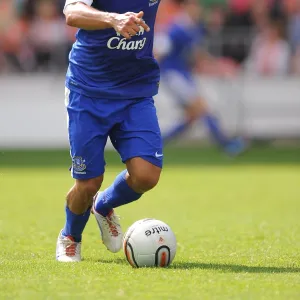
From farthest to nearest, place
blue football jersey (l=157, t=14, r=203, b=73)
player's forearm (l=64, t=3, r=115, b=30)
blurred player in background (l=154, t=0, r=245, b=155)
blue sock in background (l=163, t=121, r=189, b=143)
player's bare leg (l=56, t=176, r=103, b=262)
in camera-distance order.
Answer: blue sock in background (l=163, t=121, r=189, b=143) < blurred player in background (l=154, t=0, r=245, b=155) < blue football jersey (l=157, t=14, r=203, b=73) < player's bare leg (l=56, t=176, r=103, b=262) < player's forearm (l=64, t=3, r=115, b=30)

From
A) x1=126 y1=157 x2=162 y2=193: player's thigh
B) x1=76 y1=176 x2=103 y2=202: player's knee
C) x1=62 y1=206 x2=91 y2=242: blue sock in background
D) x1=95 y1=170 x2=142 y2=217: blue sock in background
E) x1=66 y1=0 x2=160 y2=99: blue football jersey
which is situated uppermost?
x1=66 y1=0 x2=160 y2=99: blue football jersey

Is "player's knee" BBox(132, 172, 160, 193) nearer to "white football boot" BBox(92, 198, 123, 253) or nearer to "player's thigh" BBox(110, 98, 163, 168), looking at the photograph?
"player's thigh" BBox(110, 98, 163, 168)

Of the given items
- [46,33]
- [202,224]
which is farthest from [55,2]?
[202,224]

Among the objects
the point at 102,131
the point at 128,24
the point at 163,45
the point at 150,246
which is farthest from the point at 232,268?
the point at 163,45

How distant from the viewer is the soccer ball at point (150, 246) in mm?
6508

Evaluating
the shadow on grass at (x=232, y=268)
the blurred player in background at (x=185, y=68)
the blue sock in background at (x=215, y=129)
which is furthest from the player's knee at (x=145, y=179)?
the blue sock in background at (x=215, y=129)

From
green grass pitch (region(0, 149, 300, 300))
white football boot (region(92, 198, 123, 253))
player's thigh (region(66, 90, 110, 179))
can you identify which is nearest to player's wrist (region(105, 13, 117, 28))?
player's thigh (region(66, 90, 110, 179))

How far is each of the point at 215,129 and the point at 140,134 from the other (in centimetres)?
1115

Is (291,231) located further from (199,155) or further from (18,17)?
(18,17)

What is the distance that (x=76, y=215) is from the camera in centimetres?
707

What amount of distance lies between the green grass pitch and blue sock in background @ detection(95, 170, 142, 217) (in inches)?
15.8

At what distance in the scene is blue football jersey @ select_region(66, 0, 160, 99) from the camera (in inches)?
268

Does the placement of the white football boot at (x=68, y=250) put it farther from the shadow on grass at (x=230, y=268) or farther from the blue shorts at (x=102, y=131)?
the blue shorts at (x=102, y=131)

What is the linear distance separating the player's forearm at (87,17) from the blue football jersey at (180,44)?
10.6 m
